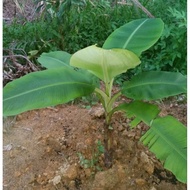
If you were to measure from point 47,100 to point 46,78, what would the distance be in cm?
13

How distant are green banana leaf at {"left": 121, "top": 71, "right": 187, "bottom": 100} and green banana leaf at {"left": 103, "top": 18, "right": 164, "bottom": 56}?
0.41 ft

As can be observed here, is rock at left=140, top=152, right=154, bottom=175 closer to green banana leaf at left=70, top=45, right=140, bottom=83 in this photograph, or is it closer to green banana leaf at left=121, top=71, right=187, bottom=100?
green banana leaf at left=121, top=71, right=187, bottom=100

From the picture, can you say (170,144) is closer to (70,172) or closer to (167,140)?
(167,140)

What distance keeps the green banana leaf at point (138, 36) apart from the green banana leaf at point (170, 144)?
35cm

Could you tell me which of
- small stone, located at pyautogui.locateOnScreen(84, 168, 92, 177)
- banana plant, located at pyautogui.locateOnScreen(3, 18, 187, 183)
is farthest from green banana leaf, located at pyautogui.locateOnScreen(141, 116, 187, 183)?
small stone, located at pyautogui.locateOnScreen(84, 168, 92, 177)

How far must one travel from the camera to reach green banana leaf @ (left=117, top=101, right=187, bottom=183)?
133cm

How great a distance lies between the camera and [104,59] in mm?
1395

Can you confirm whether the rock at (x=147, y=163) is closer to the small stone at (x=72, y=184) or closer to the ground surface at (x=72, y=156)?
the ground surface at (x=72, y=156)

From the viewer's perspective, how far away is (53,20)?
113 inches

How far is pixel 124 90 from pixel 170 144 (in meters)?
0.32

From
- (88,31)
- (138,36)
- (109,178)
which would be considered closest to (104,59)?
(138,36)

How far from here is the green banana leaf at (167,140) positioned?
1331mm

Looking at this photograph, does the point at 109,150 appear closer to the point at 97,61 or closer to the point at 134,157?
the point at 134,157

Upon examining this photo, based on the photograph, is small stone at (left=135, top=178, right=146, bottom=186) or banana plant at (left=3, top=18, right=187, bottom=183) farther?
small stone at (left=135, top=178, right=146, bottom=186)
